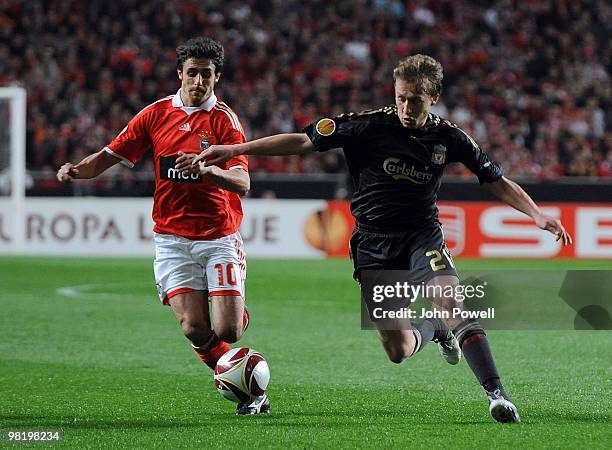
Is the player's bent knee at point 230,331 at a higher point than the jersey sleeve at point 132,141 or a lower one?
lower

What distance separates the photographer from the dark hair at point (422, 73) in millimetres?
5672

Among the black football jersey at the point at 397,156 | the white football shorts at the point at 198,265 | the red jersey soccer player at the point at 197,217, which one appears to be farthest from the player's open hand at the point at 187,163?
the white football shorts at the point at 198,265

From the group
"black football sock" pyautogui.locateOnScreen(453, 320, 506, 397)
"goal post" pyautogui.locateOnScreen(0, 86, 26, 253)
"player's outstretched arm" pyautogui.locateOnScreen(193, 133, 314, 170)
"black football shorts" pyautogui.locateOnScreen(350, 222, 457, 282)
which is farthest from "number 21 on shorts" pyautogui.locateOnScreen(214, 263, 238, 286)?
"goal post" pyautogui.locateOnScreen(0, 86, 26, 253)

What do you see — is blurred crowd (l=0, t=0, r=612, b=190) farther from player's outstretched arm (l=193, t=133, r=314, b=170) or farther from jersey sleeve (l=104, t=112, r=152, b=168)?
player's outstretched arm (l=193, t=133, r=314, b=170)

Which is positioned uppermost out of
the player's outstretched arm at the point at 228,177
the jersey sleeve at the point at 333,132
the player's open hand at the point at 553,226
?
the jersey sleeve at the point at 333,132

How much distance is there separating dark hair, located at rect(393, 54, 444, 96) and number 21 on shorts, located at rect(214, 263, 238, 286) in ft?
4.63

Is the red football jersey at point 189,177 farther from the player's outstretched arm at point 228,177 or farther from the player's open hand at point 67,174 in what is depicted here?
the player's open hand at point 67,174

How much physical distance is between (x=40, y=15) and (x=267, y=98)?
5.32 m

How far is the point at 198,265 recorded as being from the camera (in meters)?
6.39

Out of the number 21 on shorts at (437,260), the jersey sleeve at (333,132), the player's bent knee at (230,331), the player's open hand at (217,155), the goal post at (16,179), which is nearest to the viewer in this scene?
the player's open hand at (217,155)

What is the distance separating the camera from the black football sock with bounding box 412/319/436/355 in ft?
20.9

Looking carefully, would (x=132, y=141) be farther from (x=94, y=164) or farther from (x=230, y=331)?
(x=230, y=331)

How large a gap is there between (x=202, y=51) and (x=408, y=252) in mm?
1557

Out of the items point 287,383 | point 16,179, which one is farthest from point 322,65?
point 287,383
